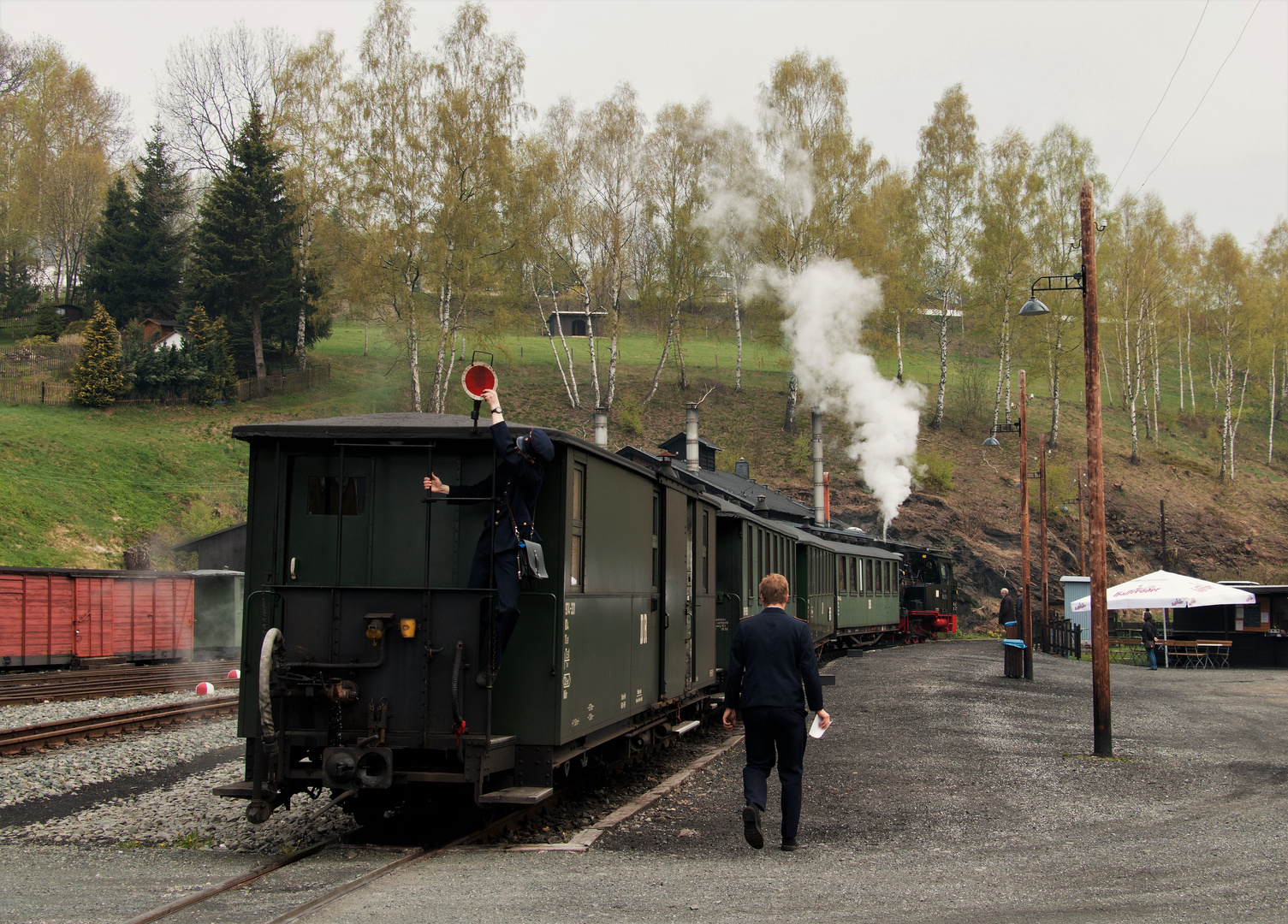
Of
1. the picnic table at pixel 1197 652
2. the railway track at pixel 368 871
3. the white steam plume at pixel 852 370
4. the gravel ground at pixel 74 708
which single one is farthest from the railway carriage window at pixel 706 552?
the white steam plume at pixel 852 370

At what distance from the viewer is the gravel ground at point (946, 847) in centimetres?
534

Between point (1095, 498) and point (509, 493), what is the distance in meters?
8.24

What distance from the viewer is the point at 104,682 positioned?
19.8 meters

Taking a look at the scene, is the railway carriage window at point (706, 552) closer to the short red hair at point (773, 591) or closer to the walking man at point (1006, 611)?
the short red hair at point (773, 591)

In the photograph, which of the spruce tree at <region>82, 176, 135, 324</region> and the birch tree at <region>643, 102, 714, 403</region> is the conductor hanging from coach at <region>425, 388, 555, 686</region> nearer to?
the birch tree at <region>643, 102, 714, 403</region>

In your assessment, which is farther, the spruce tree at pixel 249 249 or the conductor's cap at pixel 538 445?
the spruce tree at pixel 249 249

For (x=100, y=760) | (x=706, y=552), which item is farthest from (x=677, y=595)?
(x=100, y=760)

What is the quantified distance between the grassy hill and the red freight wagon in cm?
537

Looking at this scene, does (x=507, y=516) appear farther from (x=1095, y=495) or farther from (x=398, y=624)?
(x=1095, y=495)

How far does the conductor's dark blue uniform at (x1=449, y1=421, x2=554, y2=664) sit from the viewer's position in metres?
6.24

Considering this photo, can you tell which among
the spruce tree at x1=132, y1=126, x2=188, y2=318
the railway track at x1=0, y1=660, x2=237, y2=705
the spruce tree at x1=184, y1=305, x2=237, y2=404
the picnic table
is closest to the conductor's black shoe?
the railway track at x1=0, y1=660, x2=237, y2=705

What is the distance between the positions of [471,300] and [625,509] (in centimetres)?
2854

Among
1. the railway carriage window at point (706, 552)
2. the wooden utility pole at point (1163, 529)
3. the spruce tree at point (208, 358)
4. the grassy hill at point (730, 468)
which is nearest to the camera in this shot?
the railway carriage window at point (706, 552)

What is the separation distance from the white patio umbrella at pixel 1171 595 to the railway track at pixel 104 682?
19.1m
